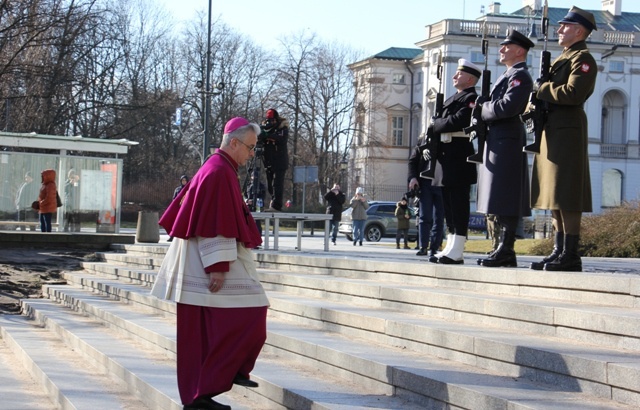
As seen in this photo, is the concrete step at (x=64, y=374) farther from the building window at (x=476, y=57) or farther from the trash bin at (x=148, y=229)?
the building window at (x=476, y=57)

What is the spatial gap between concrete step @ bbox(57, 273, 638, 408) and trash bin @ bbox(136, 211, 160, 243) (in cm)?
1622

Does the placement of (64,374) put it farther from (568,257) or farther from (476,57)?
(476,57)

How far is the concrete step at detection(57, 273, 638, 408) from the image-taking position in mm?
5586

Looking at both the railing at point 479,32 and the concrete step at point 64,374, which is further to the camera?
the railing at point 479,32

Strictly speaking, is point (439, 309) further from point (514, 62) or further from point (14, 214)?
point (14, 214)

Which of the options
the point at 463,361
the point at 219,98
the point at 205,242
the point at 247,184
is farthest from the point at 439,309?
the point at 219,98

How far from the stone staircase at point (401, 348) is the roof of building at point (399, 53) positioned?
73.4 m

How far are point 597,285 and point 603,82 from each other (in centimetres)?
7005

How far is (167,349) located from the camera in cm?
943

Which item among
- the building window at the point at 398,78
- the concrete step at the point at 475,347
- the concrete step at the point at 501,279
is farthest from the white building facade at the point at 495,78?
the concrete step at the point at 475,347

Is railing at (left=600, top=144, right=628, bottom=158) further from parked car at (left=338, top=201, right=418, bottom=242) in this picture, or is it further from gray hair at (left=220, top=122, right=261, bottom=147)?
gray hair at (left=220, top=122, right=261, bottom=147)

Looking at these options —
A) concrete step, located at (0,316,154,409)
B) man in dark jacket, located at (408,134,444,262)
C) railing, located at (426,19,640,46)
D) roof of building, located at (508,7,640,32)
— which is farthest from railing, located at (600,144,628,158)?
concrete step, located at (0,316,154,409)

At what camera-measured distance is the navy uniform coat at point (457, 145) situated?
10.0 meters

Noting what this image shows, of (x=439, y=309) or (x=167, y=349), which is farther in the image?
(x=167, y=349)
